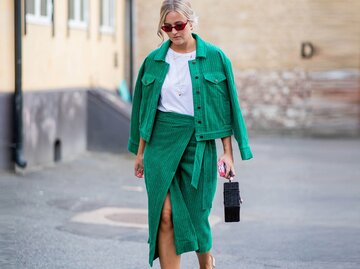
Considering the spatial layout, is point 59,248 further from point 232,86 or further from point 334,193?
point 334,193

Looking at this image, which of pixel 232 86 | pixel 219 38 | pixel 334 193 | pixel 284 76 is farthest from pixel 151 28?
pixel 232 86

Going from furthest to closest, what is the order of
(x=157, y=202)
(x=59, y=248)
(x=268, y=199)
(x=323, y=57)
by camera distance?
(x=323, y=57), (x=268, y=199), (x=59, y=248), (x=157, y=202)

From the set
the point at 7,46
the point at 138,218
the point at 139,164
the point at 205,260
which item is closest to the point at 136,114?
the point at 139,164

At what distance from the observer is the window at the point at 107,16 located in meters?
20.2

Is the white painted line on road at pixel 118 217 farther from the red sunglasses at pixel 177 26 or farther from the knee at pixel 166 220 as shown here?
the red sunglasses at pixel 177 26

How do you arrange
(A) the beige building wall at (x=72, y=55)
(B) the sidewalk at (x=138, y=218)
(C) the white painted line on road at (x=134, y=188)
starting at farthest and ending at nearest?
(A) the beige building wall at (x=72, y=55) → (C) the white painted line on road at (x=134, y=188) → (B) the sidewalk at (x=138, y=218)

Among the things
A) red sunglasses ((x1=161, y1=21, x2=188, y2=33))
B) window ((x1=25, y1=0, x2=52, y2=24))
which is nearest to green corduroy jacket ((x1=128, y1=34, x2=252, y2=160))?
red sunglasses ((x1=161, y1=21, x2=188, y2=33))

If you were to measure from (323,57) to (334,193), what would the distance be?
11.0 m

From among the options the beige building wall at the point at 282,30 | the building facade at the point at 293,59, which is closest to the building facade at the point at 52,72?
the beige building wall at the point at 282,30

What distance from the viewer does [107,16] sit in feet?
68.0

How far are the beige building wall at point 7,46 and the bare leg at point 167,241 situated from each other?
752 cm

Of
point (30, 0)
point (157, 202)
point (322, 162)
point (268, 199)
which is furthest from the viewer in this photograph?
point (322, 162)

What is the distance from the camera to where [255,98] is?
80.5 ft

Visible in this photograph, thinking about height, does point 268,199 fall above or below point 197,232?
below
